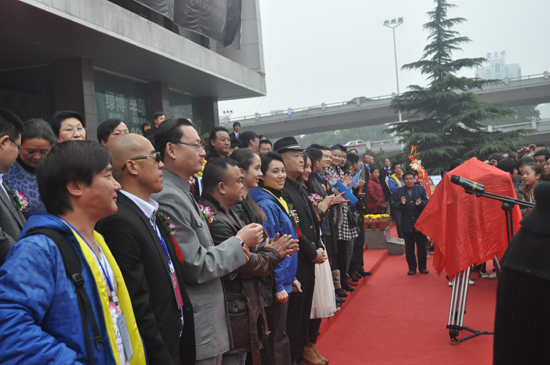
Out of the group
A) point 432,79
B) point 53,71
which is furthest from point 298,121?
point 53,71

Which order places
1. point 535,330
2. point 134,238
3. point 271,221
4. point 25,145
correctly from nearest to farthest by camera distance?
point 535,330 < point 134,238 < point 25,145 < point 271,221

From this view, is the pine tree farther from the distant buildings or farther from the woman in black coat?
the distant buildings

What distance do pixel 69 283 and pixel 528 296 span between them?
1.84 metres

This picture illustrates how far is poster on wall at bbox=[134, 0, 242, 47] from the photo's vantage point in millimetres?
12836

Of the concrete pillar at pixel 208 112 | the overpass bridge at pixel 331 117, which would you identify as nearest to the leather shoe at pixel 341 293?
the concrete pillar at pixel 208 112

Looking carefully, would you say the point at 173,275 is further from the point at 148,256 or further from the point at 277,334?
the point at 277,334

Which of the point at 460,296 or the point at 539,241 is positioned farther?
the point at 460,296

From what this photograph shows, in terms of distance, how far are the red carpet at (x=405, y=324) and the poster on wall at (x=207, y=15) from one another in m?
8.93

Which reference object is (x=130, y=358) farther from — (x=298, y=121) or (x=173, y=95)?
(x=298, y=121)

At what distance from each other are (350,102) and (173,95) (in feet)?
78.6

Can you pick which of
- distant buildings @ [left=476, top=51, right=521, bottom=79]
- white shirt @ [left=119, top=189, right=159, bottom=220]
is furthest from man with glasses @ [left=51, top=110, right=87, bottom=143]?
distant buildings @ [left=476, top=51, right=521, bottom=79]

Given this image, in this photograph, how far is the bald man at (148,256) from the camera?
2.21m

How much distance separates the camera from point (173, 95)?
16938 mm

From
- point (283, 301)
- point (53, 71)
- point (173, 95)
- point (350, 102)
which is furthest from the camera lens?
point (350, 102)
